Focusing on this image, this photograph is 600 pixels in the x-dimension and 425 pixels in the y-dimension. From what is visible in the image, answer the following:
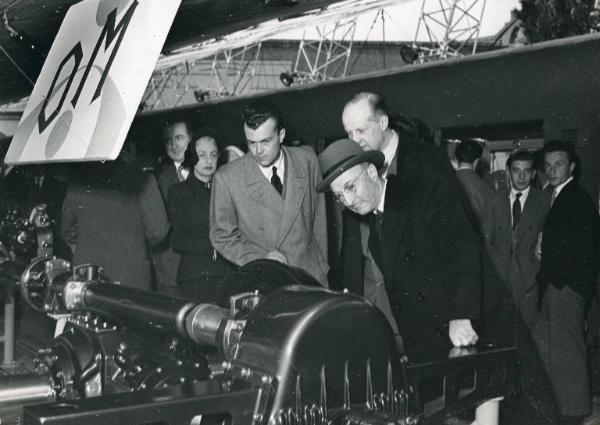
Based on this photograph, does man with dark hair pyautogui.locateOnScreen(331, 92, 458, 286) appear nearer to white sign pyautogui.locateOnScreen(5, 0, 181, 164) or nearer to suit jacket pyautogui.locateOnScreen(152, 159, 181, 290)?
white sign pyautogui.locateOnScreen(5, 0, 181, 164)

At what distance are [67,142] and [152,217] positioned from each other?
86.4 inches

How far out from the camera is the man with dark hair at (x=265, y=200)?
10.3ft

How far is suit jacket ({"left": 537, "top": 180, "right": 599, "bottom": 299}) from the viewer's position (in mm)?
4262

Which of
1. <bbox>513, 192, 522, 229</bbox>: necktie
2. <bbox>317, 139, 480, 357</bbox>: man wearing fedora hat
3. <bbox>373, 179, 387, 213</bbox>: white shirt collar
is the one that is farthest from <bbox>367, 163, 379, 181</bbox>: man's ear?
<bbox>513, 192, 522, 229</bbox>: necktie

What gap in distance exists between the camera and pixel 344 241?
260 centimetres

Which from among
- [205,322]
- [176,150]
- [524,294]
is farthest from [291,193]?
[524,294]

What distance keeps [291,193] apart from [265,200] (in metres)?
0.14

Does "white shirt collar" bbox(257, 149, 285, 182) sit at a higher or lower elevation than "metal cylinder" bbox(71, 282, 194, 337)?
higher

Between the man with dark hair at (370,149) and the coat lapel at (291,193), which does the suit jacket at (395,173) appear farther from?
the coat lapel at (291,193)

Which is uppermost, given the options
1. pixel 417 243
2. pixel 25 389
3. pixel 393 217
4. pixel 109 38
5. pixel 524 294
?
pixel 109 38

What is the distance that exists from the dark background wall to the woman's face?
1.98m

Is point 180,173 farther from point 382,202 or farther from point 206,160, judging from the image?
point 382,202

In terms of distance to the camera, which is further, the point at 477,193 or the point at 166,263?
the point at 477,193

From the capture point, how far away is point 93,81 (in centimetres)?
136
